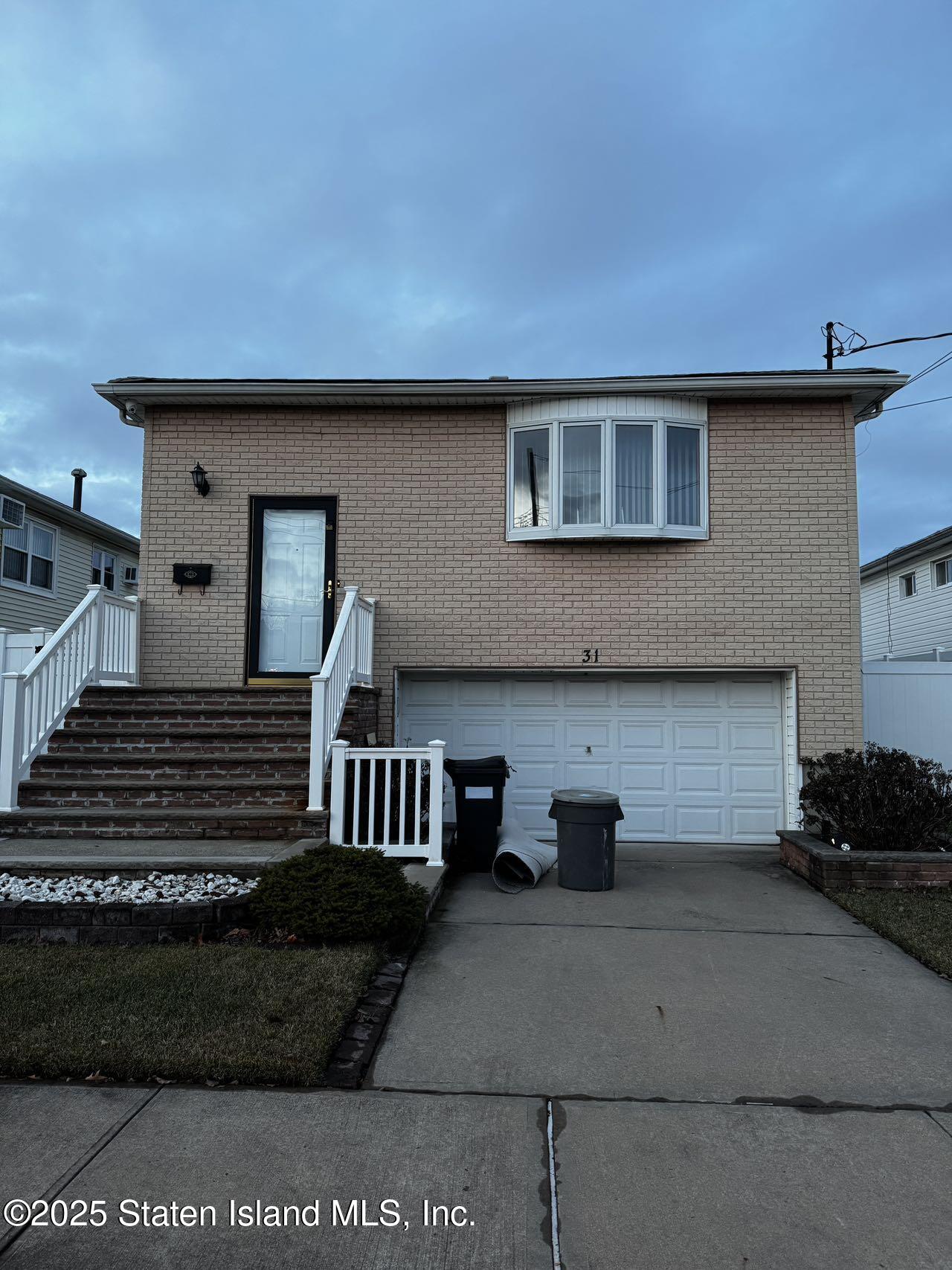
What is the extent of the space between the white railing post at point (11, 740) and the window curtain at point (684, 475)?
7207mm

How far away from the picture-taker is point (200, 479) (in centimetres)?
1003

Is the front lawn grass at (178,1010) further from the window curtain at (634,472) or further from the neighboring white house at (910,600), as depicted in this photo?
the neighboring white house at (910,600)

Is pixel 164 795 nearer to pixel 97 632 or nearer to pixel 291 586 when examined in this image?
pixel 97 632

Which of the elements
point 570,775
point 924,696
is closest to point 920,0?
point 924,696

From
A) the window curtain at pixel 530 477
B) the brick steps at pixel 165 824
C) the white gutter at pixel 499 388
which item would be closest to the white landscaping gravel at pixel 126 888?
the brick steps at pixel 165 824

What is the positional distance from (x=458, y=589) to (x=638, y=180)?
14.0 meters

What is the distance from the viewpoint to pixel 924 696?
34.5ft

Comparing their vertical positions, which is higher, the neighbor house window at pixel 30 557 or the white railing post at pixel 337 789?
the neighbor house window at pixel 30 557

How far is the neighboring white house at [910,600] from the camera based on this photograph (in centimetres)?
1752

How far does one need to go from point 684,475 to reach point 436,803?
17.3ft

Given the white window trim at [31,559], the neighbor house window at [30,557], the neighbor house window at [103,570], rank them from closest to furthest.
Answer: the white window trim at [31,559]
the neighbor house window at [30,557]
the neighbor house window at [103,570]

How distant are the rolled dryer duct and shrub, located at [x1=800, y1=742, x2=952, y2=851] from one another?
2934mm

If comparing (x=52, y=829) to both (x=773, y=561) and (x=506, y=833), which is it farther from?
(x=773, y=561)

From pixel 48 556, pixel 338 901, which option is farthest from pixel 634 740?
pixel 48 556
